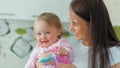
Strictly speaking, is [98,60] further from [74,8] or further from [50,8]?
[50,8]

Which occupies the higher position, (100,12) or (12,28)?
(100,12)

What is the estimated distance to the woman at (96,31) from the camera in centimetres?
111

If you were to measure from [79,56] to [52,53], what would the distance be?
165 mm

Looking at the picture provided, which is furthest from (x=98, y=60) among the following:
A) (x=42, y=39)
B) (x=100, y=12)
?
(x=42, y=39)

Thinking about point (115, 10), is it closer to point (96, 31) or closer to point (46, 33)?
point (46, 33)

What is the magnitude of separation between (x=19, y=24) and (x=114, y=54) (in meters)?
1.29

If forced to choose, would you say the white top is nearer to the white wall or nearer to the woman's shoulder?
the woman's shoulder

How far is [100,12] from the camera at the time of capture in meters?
1.12

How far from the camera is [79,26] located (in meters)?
1.16

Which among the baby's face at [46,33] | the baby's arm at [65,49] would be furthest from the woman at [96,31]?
the baby's face at [46,33]

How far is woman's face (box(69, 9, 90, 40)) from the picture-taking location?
115 centimetres

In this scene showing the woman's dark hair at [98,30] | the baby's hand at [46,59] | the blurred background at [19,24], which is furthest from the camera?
the blurred background at [19,24]

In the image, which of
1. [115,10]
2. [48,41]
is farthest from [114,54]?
[115,10]

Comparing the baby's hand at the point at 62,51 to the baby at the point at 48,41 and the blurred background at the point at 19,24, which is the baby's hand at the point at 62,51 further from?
the blurred background at the point at 19,24
